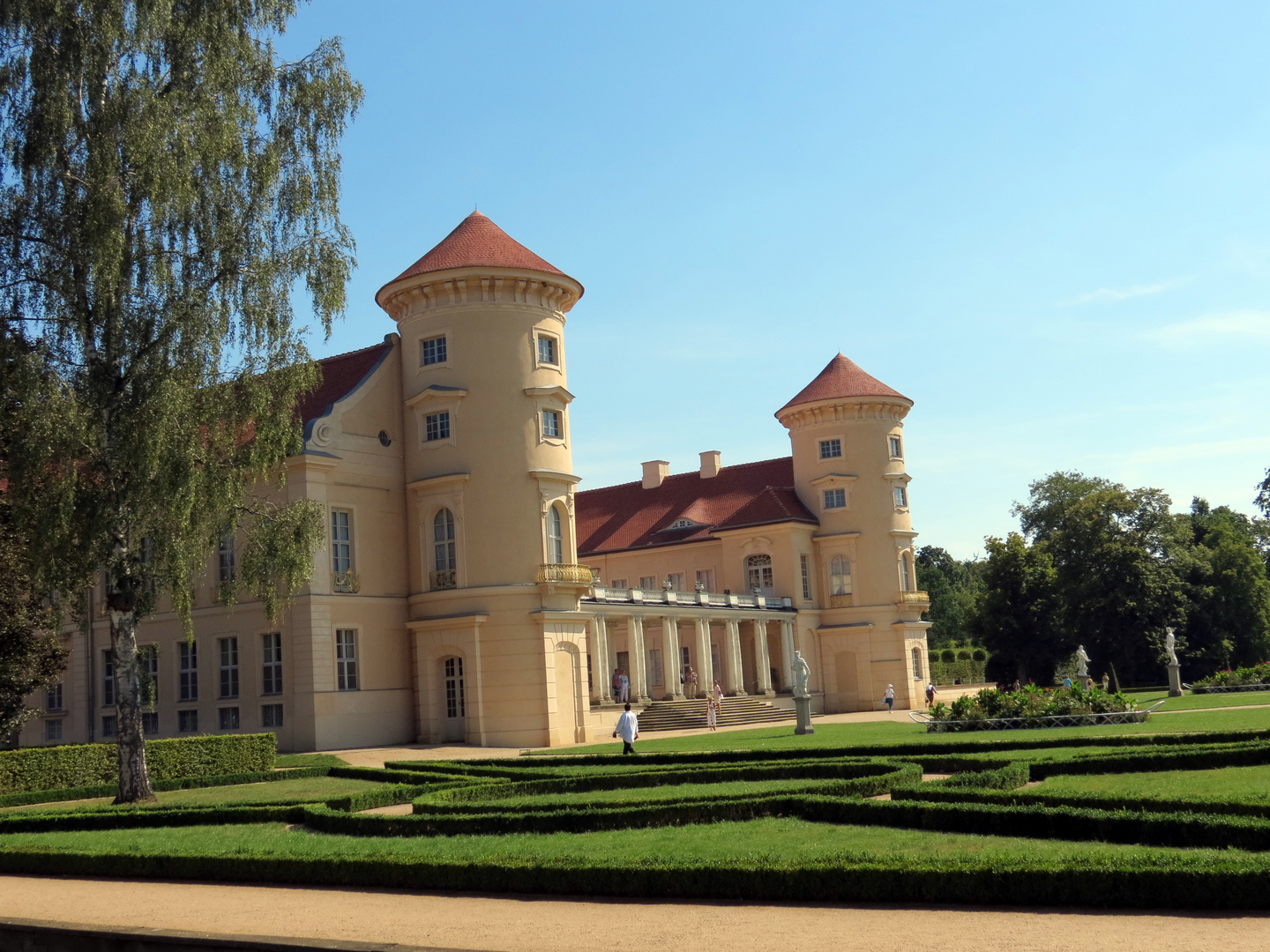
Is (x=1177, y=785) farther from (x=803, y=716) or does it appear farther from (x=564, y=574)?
(x=564, y=574)

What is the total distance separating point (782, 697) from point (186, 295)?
3820 cm

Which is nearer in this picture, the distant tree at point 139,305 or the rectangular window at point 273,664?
the distant tree at point 139,305

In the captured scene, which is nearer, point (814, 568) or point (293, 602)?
point (293, 602)

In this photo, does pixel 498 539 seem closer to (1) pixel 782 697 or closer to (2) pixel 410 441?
(2) pixel 410 441

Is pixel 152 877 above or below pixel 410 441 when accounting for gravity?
below

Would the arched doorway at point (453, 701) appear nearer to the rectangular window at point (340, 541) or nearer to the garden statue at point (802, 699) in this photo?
the rectangular window at point (340, 541)

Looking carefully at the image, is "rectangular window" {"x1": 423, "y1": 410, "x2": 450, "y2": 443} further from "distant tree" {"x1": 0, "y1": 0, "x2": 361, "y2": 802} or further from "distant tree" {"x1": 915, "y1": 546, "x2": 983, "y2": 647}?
"distant tree" {"x1": 915, "y1": 546, "x2": 983, "y2": 647}

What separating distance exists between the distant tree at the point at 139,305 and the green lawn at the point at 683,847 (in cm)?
688

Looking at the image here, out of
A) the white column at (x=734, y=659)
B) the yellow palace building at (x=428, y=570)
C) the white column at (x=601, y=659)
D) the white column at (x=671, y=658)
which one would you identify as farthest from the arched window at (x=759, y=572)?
the yellow palace building at (x=428, y=570)

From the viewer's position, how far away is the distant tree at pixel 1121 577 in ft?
207

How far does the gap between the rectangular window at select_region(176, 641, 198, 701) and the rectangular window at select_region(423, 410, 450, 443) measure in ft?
33.6

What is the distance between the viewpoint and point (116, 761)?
28344mm

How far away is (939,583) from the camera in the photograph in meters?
120

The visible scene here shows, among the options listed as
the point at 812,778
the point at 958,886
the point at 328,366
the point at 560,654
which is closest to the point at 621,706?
the point at 560,654
